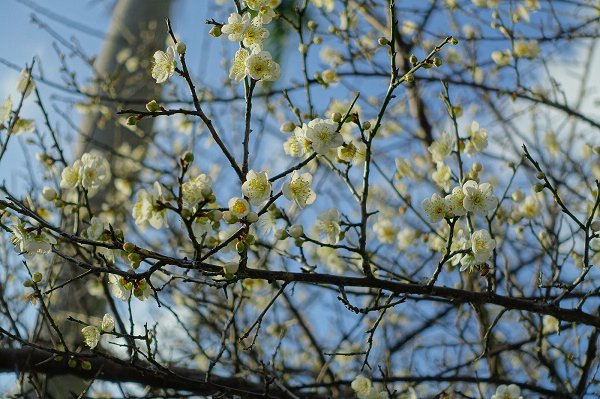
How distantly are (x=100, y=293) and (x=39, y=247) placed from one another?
2.08 m

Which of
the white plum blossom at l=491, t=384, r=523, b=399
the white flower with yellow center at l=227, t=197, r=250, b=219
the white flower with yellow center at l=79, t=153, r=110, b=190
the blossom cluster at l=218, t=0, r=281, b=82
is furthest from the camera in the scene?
the white plum blossom at l=491, t=384, r=523, b=399

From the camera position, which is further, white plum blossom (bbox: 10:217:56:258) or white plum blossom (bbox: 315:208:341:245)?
white plum blossom (bbox: 315:208:341:245)

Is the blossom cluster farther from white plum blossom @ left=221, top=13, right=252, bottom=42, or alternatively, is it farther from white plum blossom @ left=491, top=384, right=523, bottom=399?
white plum blossom @ left=491, top=384, right=523, bottom=399

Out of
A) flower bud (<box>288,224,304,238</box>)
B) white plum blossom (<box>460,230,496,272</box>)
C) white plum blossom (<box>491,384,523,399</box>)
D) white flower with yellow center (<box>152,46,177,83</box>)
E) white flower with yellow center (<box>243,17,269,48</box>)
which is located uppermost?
white flower with yellow center (<box>243,17,269,48</box>)

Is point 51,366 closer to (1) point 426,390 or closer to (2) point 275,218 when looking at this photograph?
(2) point 275,218

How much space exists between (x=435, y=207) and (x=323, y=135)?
46 cm

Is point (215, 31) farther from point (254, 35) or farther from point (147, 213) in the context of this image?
point (147, 213)

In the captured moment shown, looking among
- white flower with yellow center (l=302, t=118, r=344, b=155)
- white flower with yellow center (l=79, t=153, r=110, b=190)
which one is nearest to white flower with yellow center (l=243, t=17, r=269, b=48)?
white flower with yellow center (l=302, t=118, r=344, b=155)

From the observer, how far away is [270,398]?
2.19m

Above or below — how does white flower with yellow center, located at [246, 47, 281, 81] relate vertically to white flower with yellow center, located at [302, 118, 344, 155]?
above

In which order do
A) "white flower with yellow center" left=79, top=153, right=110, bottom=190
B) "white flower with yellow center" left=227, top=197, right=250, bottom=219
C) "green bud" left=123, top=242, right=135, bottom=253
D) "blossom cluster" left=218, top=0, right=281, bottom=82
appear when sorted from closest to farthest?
"green bud" left=123, top=242, right=135, bottom=253 → "white flower with yellow center" left=227, top=197, right=250, bottom=219 → "blossom cluster" left=218, top=0, right=281, bottom=82 → "white flower with yellow center" left=79, top=153, right=110, bottom=190

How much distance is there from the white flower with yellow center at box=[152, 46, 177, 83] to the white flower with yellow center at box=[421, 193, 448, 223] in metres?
0.95

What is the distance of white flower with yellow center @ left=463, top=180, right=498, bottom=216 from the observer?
2000 millimetres

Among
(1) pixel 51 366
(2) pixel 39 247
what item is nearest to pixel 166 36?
(1) pixel 51 366
